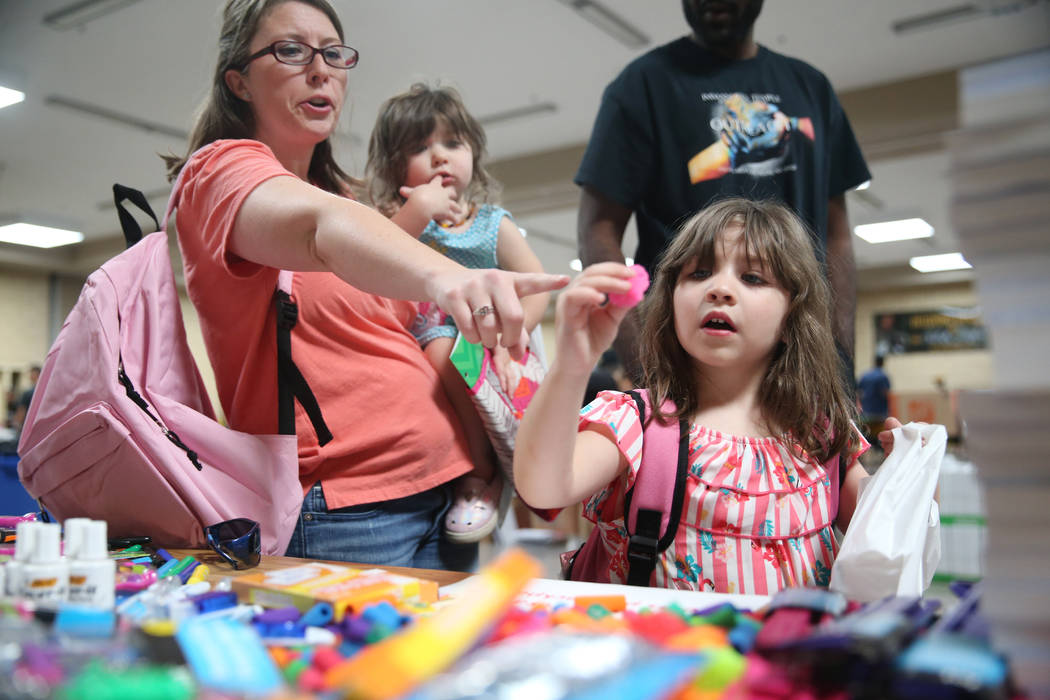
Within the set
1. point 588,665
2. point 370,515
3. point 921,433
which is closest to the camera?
point 588,665

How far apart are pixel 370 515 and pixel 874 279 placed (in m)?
11.8

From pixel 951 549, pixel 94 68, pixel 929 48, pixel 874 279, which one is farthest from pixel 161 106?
pixel 874 279

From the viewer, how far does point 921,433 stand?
1.05 metres

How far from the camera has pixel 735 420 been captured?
125 cm

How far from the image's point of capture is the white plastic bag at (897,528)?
0.88 meters

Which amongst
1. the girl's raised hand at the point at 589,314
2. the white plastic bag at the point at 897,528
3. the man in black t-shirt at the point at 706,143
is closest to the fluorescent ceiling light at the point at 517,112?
the man in black t-shirt at the point at 706,143

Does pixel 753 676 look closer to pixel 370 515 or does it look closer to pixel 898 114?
pixel 370 515

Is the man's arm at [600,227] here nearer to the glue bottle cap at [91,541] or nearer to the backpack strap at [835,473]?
the backpack strap at [835,473]

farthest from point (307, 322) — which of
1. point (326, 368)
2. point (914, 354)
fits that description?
point (914, 354)

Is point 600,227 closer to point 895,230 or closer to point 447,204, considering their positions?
point 447,204

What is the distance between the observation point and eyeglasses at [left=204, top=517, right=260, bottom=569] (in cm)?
100

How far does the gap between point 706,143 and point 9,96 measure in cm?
537

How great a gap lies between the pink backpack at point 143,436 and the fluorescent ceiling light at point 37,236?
28.5 feet

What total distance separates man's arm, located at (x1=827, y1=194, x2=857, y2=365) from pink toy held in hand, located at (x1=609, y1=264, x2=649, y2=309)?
3.22 ft
